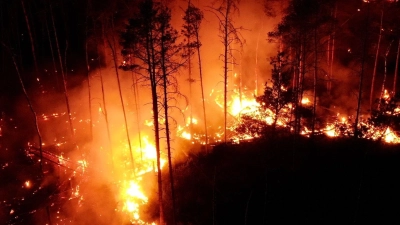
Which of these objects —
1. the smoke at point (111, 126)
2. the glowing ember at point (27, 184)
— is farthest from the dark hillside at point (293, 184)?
the glowing ember at point (27, 184)

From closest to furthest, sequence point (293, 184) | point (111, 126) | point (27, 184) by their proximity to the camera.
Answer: point (293, 184) < point (27, 184) < point (111, 126)

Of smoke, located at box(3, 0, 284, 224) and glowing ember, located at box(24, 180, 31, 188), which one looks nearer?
smoke, located at box(3, 0, 284, 224)

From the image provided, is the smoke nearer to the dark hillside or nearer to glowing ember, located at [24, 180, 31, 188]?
glowing ember, located at [24, 180, 31, 188]

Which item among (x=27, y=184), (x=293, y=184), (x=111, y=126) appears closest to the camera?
(x=293, y=184)

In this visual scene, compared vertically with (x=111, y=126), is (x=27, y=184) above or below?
below

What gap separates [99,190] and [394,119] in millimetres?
19921

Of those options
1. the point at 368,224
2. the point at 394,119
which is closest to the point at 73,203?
the point at 368,224

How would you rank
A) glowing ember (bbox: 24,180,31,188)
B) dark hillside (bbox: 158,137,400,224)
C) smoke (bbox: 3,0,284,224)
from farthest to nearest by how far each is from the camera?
1. glowing ember (bbox: 24,180,31,188)
2. smoke (bbox: 3,0,284,224)
3. dark hillside (bbox: 158,137,400,224)

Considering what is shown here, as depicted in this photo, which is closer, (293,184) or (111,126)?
(293,184)

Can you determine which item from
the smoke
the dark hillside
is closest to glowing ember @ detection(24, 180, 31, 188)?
the smoke

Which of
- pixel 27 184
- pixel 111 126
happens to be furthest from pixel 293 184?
pixel 27 184

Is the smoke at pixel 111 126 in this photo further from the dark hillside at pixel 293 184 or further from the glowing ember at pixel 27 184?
the dark hillside at pixel 293 184

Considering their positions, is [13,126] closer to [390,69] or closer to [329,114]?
[329,114]

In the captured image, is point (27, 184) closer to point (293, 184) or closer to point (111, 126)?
point (111, 126)
